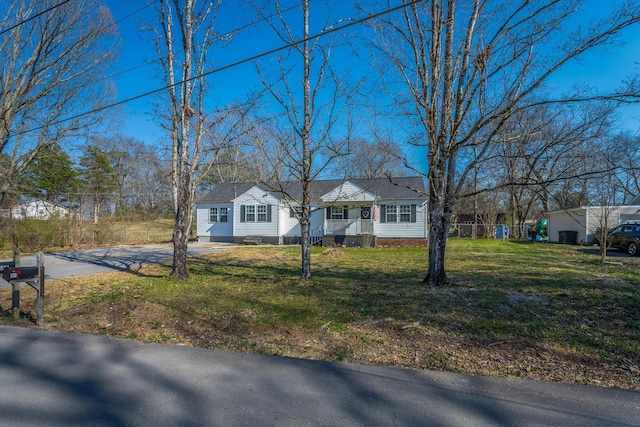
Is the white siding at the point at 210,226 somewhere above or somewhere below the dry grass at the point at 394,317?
above

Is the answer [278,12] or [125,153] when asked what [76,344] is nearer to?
[278,12]

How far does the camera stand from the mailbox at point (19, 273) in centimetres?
539

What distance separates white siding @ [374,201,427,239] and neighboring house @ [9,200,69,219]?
58.6ft

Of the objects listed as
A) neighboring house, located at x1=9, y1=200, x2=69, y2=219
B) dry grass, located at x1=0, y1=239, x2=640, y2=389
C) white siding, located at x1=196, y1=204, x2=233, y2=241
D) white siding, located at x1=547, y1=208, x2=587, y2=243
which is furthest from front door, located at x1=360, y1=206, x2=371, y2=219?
neighboring house, located at x1=9, y1=200, x2=69, y2=219

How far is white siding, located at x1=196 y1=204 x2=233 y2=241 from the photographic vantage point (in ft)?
81.7

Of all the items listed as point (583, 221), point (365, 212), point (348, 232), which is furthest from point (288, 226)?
point (583, 221)

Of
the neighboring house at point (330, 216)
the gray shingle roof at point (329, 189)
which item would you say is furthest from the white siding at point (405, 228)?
the gray shingle roof at point (329, 189)

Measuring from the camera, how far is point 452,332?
4.79m

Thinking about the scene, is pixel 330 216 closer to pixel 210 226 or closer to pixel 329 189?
pixel 329 189

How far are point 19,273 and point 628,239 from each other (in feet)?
71.6

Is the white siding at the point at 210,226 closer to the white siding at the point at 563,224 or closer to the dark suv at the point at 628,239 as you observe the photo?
the dark suv at the point at 628,239

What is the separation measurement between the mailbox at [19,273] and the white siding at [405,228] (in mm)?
17506

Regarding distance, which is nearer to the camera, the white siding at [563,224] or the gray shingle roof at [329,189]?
the gray shingle roof at [329,189]

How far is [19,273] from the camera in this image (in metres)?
5.43
